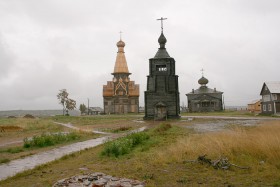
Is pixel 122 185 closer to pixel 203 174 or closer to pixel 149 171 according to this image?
pixel 149 171

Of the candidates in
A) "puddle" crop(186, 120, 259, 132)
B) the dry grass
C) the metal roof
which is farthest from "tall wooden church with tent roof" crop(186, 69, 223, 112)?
the dry grass

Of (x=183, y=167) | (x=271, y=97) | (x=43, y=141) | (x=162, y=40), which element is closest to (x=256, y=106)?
(x=271, y=97)

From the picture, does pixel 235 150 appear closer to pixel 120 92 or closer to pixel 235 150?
pixel 235 150

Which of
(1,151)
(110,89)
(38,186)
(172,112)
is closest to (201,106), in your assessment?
(110,89)

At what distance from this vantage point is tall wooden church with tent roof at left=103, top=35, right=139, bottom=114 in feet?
246

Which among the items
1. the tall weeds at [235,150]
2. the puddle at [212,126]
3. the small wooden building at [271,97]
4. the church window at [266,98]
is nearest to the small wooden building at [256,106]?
the small wooden building at [271,97]

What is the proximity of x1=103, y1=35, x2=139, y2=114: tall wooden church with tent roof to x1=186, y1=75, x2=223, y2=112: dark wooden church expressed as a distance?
1523 cm

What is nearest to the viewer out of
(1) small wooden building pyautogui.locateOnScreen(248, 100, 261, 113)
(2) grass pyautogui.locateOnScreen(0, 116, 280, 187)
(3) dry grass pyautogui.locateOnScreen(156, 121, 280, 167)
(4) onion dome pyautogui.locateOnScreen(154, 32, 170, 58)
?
Result: (2) grass pyautogui.locateOnScreen(0, 116, 280, 187)

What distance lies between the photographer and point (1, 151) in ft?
46.3

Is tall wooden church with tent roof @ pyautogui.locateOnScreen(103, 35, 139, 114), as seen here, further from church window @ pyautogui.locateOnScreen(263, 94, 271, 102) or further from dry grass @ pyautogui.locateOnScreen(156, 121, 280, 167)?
dry grass @ pyautogui.locateOnScreen(156, 121, 280, 167)

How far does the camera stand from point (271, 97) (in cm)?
5069

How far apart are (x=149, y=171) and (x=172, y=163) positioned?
128 cm

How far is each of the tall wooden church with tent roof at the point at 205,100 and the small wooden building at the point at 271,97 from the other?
16877mm

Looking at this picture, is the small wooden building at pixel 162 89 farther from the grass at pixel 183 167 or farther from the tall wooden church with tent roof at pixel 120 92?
the tall wooden church with tent roof at pixel 120 92
